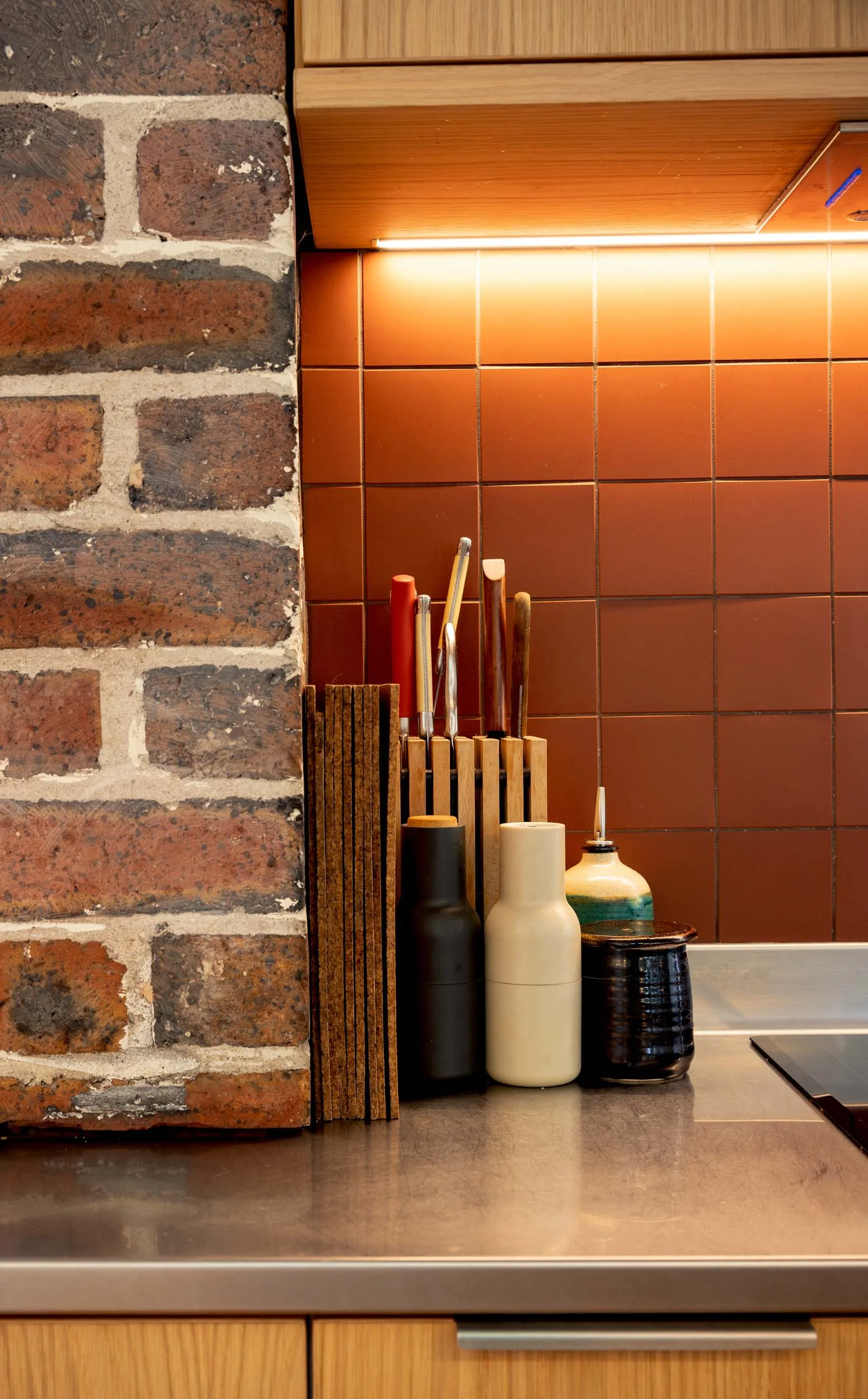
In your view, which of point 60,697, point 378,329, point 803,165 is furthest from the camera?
point 378,329

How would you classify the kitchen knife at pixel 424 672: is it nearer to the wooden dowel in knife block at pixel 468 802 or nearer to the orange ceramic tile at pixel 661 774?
the wooden dowel in knife block at pixel 468 802

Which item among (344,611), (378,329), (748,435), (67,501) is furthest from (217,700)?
(748,435)

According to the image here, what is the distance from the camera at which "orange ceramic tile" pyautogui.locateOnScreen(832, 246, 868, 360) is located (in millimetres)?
1306

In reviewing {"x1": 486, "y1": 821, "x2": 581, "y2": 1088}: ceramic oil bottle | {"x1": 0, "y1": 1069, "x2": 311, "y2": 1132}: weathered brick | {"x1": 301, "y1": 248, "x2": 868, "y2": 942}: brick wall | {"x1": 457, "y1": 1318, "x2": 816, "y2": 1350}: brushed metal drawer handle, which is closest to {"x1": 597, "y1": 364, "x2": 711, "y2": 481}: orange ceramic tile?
{"x1": 301, "y1": 248, "x2": 868, "y2": 942}: brick wall

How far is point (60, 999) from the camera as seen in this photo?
0.92m

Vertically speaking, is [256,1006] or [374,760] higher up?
[374,760]

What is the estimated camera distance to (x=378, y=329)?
4.28 feet

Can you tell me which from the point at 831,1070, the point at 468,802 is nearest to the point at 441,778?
the point at 468,802

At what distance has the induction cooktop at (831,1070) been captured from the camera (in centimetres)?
101

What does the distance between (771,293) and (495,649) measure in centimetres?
55

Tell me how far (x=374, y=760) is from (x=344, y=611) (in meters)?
0.38

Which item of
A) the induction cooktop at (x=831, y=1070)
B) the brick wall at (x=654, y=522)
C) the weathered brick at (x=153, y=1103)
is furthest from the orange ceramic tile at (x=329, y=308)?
the induction cooktop at (x=831, y=1070)

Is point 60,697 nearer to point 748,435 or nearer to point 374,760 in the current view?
point 374,760

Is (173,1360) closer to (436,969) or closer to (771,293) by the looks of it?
(436,969)
